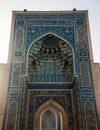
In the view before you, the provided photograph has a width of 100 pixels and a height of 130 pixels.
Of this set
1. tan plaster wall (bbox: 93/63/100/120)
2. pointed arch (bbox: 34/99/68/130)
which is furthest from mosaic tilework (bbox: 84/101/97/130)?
pointed arch (bbox: 34/99/68/130)

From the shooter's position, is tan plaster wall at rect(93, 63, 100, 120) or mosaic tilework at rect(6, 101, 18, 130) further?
tan plaster wall at rect(93, 63, 100, 120)

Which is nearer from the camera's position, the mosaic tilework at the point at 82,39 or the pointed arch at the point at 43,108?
the pointed arch at the point at 43,108

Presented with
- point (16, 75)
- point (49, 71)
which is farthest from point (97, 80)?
point (16, 75)

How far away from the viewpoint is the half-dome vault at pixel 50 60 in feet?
23.8

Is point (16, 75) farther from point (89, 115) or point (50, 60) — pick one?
point (89, 115)

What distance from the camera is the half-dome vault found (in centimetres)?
725

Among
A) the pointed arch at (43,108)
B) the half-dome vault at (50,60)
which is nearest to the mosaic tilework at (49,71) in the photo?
the half-dome vault at (50,60)

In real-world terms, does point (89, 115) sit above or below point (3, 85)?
below

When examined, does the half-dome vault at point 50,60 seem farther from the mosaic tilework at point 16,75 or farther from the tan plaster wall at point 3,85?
the tan plaster wall at point 3,85

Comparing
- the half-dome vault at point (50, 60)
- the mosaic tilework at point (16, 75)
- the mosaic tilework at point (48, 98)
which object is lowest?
the mosaic tilework at point (48, 98)

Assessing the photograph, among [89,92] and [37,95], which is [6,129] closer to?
[37,95]

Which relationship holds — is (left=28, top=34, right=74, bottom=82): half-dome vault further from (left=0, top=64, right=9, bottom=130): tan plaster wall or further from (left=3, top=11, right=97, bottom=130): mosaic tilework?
(left=0, top=64, right=9, bottom=130): tan plaster wall

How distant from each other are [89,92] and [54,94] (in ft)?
4.20

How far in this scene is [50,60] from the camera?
25.3 feet
